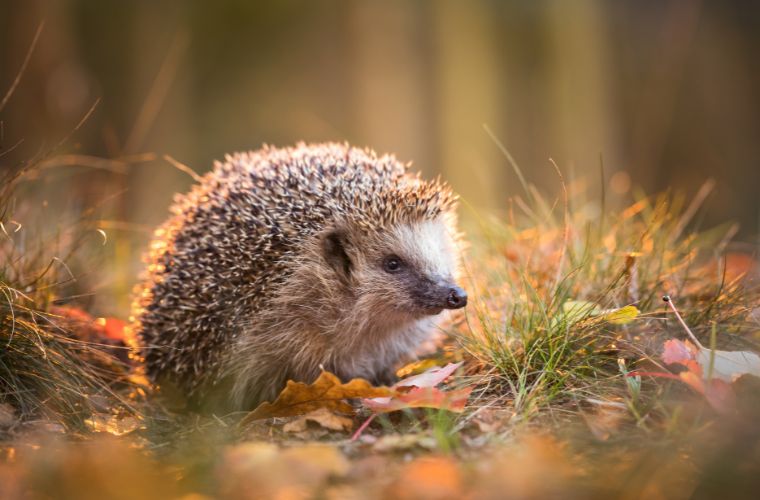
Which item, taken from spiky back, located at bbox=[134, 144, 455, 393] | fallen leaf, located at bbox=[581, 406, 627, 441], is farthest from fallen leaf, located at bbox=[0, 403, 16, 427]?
fallen leaf, located at bbox=[581, 406, 627, 441]

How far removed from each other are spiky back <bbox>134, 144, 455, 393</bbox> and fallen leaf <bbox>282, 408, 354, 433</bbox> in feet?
2.47

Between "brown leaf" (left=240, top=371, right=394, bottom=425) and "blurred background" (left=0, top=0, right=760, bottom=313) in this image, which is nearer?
"brown leaf" (left=240, top=371, right=394, bottom=425)

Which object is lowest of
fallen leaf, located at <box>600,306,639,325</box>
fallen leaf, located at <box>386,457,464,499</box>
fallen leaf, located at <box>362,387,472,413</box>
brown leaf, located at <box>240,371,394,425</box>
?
fallen leaf, located at <box>386,457,464,499</box>

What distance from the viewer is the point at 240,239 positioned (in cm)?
347

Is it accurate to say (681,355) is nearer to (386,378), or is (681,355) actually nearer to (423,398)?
(423,398)

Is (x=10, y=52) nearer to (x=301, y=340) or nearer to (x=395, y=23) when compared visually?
(x=301, y=340)

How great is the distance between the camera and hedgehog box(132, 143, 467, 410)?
3.48 m

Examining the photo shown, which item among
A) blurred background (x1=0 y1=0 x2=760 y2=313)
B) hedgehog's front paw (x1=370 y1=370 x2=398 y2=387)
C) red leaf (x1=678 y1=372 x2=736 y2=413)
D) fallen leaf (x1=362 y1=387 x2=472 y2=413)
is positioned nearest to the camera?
red leaf (x1=678 y1=372 x2=736 y2=413)

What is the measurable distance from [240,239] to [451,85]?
915 cm

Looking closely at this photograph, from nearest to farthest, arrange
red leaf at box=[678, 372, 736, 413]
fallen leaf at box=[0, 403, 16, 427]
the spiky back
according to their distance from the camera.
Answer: red leaf at box=[678, 372, 736, 413] < fallen leaf at box=[0, 403, 16, 427] < the spiky back

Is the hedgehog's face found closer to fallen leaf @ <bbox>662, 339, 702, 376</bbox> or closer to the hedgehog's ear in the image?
the hedgehog's ear

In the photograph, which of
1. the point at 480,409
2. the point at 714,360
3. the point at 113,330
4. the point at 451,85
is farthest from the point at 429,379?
the point at 451,85

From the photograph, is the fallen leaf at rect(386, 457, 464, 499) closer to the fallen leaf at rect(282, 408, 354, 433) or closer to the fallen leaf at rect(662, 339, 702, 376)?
the fallen leaf at rect(282, 408, 354, 433)

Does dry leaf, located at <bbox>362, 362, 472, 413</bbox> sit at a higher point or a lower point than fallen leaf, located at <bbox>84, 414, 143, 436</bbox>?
lower
